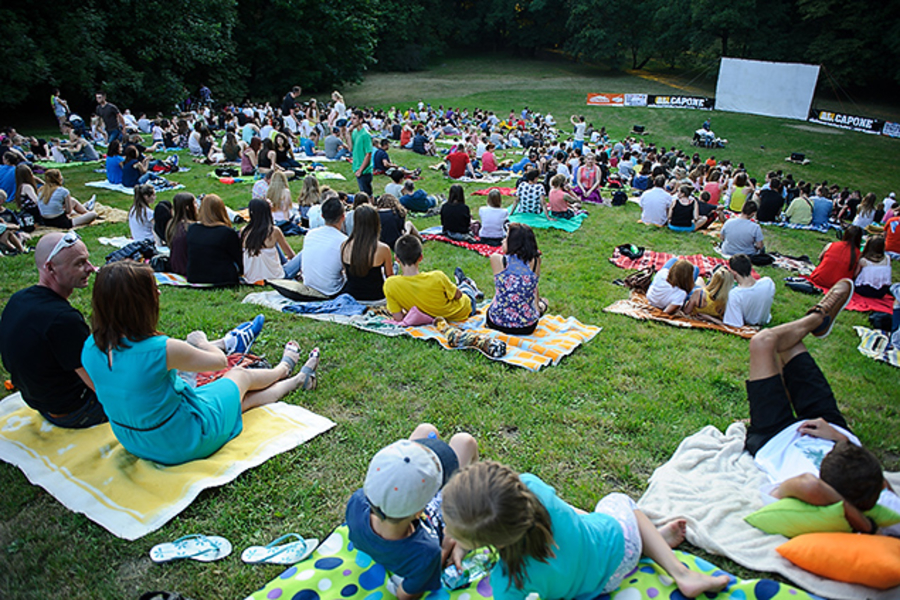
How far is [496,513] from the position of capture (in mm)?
2043

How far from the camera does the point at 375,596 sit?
2693 millimetres

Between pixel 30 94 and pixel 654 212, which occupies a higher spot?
pixel 30 94

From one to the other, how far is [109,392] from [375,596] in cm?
202

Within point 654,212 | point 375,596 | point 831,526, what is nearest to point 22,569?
point 375,596

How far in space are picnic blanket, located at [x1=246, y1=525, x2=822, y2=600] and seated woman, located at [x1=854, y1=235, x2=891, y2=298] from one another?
7163 millimetres

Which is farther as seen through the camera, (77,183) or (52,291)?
(77,183)

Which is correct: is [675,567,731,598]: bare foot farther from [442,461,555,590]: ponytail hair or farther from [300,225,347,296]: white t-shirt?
[300,225,347,296]: white t-shirt

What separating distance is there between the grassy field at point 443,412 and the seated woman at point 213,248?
309 millimetres

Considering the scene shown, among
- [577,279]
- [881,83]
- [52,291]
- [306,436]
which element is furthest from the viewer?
[881,83]

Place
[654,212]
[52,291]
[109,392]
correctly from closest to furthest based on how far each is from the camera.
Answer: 1. [109,392]
2. [52,291]
3. [654,212]

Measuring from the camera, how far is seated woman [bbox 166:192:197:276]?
684 cm

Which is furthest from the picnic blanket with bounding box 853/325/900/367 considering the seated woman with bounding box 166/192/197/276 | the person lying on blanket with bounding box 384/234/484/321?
the seated woman with bounding box 166/192/197/276

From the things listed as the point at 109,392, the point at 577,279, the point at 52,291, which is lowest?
the point at 577,279

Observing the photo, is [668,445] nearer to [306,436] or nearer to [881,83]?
[306,436]
